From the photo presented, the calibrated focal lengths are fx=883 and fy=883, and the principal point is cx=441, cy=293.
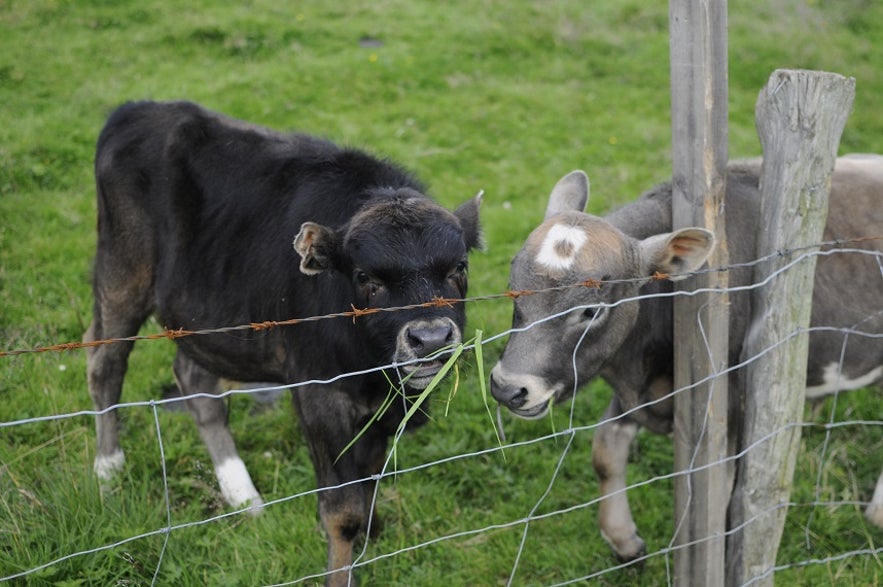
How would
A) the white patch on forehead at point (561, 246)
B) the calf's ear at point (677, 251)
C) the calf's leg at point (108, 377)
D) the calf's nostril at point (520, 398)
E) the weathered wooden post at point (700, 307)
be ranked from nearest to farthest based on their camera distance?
the weathered wooden post at point (700, 307)
the calf's ear at point (677, 251)
the calf's nostril at point (520, 398)
the white patch on forehead at point (561, 246)
the calf's leg at point (108, 377)

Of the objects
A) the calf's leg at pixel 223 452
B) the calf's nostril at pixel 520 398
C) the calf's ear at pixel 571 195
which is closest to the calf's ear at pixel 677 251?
the calf's ear at pixel 571 195

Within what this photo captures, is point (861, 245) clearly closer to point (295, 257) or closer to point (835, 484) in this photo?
point (835, 484)

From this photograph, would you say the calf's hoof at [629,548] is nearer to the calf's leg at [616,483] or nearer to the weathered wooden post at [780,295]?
the calf's leg at [616,483]

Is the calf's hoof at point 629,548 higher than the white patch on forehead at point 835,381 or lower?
lower

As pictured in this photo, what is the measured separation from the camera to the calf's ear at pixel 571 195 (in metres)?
4.41

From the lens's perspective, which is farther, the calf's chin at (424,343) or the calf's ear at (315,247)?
the calf's ear at (315,247)

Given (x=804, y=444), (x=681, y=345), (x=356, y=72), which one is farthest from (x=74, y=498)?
(x=356, y=72)

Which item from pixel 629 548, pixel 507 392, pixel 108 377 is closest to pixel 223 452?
pixel 108 377

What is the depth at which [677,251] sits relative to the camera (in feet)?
12.1

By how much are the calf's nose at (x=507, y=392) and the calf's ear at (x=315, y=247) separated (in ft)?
3.11

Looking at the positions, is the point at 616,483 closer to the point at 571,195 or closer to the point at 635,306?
the point at 635,306

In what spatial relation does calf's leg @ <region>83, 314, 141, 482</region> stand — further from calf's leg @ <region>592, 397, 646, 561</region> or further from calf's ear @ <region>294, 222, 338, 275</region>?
calf's leg @ <region>592, 397, 646, 561</region>

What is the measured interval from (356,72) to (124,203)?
629 centimetres

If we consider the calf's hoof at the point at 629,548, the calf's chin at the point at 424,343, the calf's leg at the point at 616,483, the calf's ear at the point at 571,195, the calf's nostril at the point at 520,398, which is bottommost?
the calf's hoof at the point at 629,548
